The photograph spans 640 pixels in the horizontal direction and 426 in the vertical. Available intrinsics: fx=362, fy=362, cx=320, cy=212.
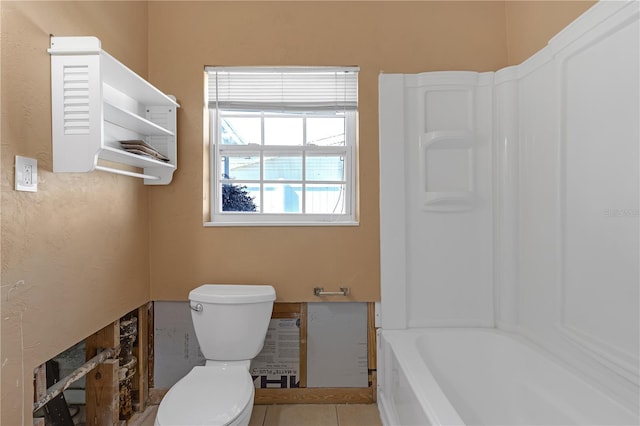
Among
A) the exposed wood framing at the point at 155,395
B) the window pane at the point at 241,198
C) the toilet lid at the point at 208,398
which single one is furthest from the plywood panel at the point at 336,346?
the exposed wood framing at the point at 155,395

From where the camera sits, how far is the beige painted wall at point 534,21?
62.0 inches

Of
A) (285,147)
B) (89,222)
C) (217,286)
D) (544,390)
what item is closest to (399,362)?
(544,390)

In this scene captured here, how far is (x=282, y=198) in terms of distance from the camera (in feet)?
7.23

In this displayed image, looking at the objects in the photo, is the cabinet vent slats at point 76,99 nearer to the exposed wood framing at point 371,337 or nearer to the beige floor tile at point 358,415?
the exposed wood framing at point 371,337

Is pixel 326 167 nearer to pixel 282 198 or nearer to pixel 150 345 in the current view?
pixel 282 198

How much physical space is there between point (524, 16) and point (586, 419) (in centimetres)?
189

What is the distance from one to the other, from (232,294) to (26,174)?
98cm

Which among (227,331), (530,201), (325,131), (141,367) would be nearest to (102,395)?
(141,367)

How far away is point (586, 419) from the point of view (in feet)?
4.36

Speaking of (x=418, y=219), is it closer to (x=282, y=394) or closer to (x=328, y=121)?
(x=328, y=121)

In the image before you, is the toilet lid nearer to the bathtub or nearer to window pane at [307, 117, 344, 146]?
the bathtub

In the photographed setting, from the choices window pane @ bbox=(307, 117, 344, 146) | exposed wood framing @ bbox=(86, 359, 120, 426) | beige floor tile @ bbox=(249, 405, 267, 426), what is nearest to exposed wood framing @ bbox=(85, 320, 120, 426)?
exposed wood framing @ bbox=(86, 359, 120, 426)

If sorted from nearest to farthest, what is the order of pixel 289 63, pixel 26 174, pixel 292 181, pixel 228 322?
pixel 26 174 < pixel 228 322 < pixel 289 63 < pixel 292 181

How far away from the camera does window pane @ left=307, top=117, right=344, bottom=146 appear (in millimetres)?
2211
